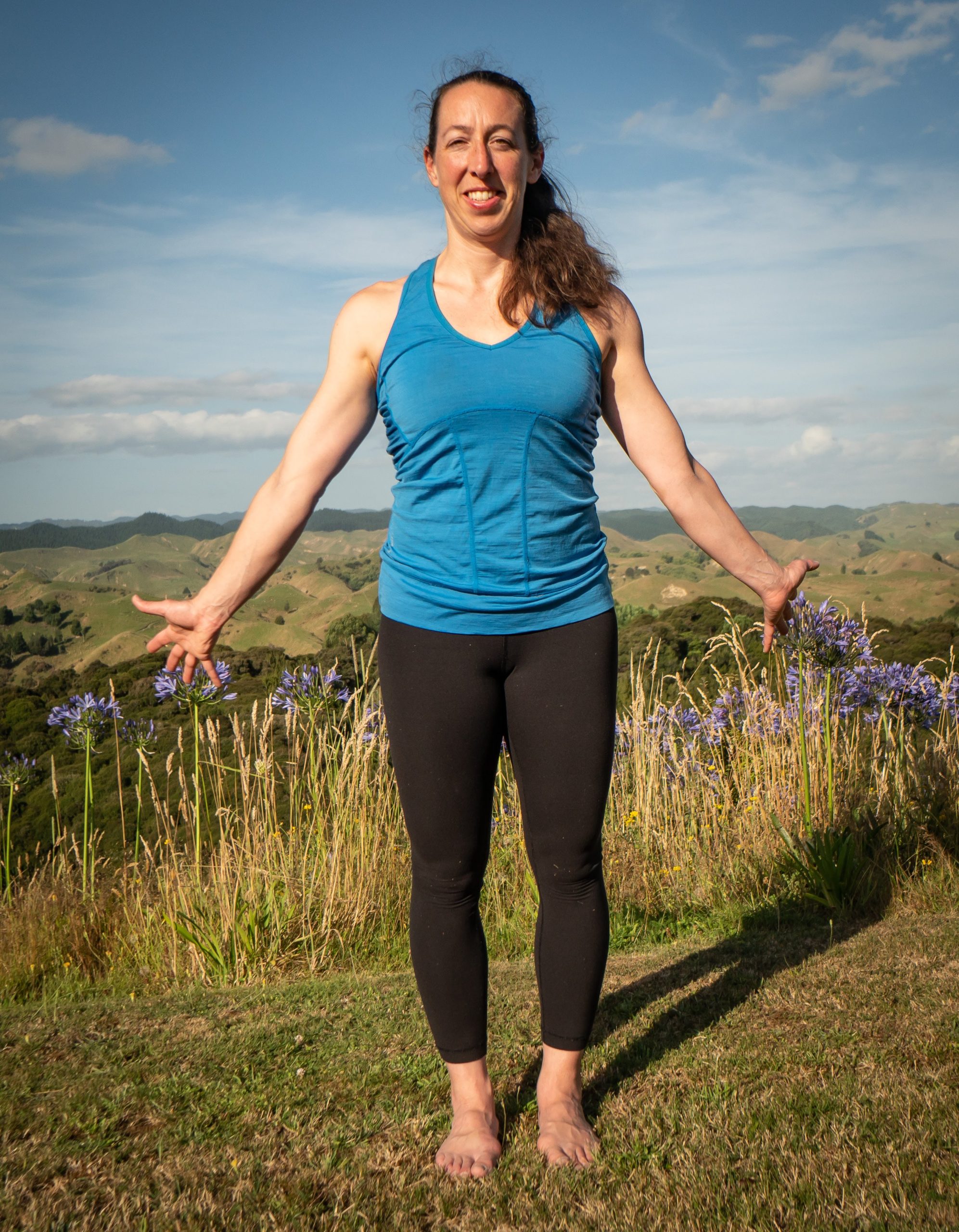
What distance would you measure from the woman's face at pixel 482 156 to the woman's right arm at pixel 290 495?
0.25 m

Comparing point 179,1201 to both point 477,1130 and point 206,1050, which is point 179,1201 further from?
point 206,1050

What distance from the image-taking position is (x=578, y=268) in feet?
6.52

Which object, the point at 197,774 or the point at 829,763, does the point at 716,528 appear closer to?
the point at 829,763

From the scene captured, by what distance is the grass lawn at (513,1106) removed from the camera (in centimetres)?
179

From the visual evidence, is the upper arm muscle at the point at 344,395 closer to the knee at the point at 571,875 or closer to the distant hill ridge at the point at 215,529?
the knee at the point at 571,875

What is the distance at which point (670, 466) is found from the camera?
2135 millimetres

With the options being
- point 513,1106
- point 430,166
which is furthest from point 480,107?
point 513,1106

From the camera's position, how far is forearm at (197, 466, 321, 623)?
6.72 ft

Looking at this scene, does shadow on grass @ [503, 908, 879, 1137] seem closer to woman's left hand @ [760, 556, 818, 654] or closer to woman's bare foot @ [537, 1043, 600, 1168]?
woman's bare foot @ [537, 1043, 600, 1168]

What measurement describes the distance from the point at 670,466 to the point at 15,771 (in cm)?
403

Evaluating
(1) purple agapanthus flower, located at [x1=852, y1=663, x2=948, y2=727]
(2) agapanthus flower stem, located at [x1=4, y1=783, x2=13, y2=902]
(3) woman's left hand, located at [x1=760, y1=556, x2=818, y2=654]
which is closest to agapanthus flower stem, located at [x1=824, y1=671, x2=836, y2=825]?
(1) purple agapanthus flower, located at [x1=852, y1=663, x2=948, y2=727]

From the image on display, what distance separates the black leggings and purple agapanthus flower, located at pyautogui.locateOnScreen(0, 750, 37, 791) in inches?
137

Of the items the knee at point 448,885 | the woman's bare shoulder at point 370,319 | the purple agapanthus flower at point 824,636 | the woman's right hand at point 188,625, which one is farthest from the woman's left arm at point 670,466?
the purple agapanthus flower at point 824,636

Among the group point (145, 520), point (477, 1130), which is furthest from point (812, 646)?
point (145, 520)
